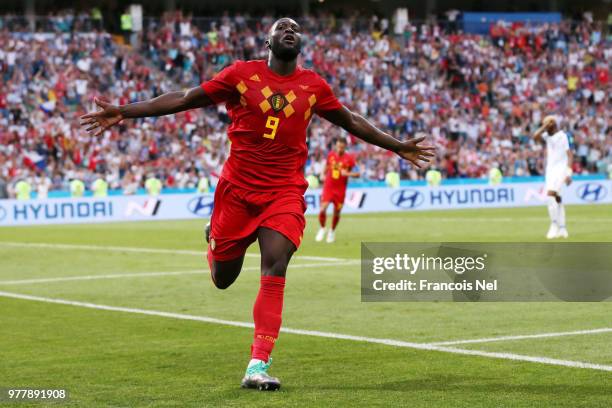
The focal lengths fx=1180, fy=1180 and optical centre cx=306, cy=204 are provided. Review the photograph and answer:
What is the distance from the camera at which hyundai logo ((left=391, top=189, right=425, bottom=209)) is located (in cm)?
3597

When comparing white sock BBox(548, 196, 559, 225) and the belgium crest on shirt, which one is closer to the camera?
the belgium crest on shirt

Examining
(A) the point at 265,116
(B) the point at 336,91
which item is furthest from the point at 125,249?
(B) the point at 336,91

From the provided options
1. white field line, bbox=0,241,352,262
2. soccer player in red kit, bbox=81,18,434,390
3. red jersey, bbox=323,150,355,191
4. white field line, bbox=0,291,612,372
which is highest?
red jersey, bbox=323,150,355,191

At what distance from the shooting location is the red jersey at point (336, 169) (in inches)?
915

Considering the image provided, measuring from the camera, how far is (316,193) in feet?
115

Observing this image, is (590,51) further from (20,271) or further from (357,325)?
(357,325)

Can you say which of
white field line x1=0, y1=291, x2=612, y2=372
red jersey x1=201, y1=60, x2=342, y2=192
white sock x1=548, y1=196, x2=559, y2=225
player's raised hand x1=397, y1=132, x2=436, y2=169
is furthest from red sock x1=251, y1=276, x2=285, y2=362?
white sock x1=548, y1=196, x2=559, y2=225

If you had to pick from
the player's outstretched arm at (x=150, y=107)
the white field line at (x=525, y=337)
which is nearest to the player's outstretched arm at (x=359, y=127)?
the player's outstretched arm at (x=150, y=107)

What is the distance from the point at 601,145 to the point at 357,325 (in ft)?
115

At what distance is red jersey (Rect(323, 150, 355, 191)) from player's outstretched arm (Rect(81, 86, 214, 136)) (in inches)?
607

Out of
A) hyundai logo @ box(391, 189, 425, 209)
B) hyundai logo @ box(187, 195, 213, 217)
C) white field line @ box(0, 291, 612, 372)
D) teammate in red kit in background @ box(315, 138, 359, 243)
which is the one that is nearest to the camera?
white field line @ box(0, 291, 612, 372)

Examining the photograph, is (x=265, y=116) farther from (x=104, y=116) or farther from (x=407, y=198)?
(x=407, y=198)

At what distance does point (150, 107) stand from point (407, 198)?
94.3 feet

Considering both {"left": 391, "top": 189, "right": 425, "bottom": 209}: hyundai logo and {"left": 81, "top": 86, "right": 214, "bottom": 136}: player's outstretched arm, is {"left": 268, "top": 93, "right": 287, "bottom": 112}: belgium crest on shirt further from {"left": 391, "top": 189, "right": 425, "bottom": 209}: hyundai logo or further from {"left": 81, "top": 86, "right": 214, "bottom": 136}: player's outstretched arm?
{"left": 391, "top": 189, "right": 425, "bottom": 209}: hyundai logo
